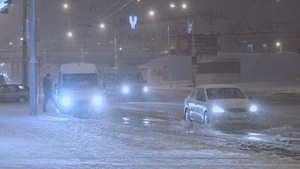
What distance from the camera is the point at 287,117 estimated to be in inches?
680

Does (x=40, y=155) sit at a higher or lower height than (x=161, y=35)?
lower

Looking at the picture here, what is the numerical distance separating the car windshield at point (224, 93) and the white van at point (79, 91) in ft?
23.5

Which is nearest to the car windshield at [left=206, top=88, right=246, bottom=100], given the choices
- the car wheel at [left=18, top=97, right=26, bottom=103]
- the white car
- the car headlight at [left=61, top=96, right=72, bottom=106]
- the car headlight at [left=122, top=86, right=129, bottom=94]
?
the white car

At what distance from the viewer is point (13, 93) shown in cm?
2839

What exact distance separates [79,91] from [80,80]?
0.94 m

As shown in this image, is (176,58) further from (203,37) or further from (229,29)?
(229,29)

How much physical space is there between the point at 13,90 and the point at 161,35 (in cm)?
9087

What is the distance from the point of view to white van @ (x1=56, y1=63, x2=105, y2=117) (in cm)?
2058

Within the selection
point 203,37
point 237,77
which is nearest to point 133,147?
point 203,37

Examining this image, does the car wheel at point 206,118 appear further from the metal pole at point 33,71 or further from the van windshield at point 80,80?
the van windshield at point 80,80

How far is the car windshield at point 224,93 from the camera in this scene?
14961 mm

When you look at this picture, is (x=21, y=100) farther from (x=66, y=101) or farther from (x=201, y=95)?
(x=201, y=95)

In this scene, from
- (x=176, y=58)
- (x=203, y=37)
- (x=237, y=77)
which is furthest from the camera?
(x=176, y=58)

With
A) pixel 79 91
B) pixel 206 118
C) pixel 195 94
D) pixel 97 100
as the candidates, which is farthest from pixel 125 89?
pixel 206 118
